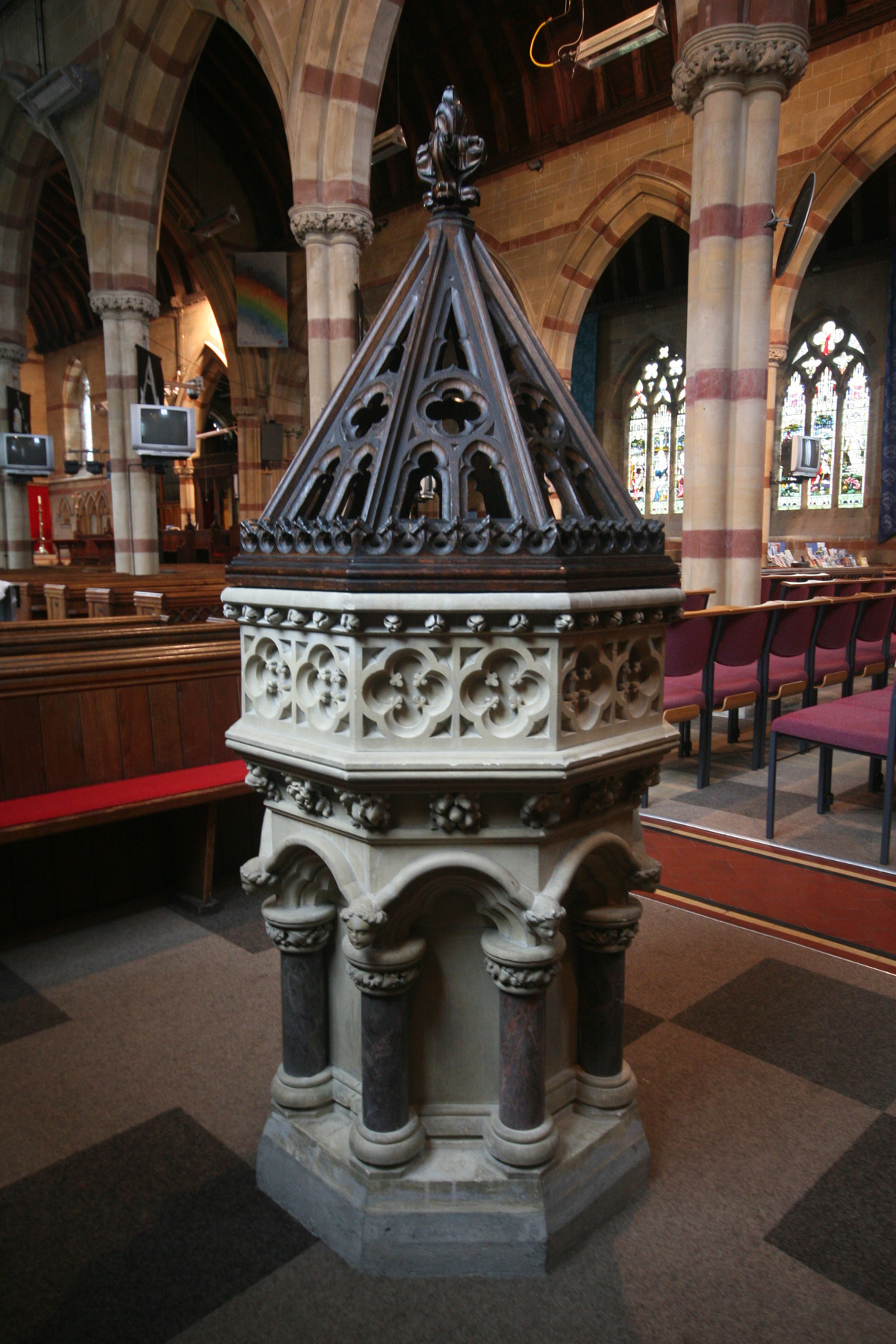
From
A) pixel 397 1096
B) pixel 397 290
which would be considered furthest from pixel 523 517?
pixel 397 1096

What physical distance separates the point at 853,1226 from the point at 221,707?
261cm

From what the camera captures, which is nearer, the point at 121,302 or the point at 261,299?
the point at 121,302

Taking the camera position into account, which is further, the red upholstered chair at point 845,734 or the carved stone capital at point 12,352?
the carved stone capital at point 12,352

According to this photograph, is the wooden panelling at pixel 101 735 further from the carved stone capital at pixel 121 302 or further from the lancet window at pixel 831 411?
the lancet window at pixel 831 411

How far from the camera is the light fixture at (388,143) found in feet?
34.0

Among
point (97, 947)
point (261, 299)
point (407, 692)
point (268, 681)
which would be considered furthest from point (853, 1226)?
point (261, 299)

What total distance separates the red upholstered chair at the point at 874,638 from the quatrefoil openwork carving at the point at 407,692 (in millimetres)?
4943

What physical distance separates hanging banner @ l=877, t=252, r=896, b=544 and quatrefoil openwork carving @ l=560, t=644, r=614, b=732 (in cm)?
1607

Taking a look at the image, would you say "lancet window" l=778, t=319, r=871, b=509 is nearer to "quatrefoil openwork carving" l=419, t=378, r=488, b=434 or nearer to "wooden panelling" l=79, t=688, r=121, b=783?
"wooden panelling" l=79, t=688, r=121, b=783

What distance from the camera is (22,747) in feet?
9.39

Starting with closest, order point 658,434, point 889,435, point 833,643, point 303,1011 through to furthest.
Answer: point 303,1011 < point 833,643 < point 889,435 < point 658,434

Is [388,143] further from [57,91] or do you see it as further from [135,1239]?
[135,1239]

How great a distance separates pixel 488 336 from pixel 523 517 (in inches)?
14.9

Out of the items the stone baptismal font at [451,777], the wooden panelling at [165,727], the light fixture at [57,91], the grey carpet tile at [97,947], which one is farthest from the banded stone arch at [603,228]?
the stone baptismal font at [451,777]
